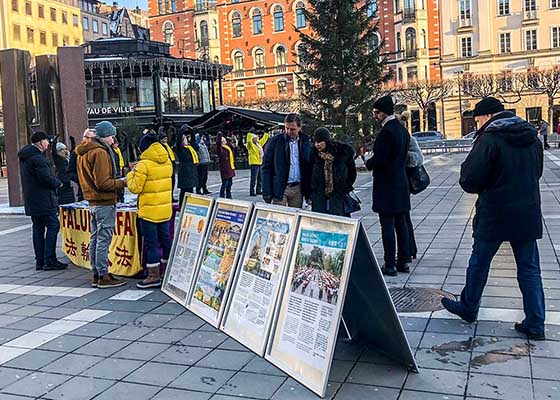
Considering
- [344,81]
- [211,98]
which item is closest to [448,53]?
[211,98]

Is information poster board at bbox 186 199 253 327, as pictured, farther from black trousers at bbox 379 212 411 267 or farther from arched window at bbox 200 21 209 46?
arched window at bbox 200 21 209 46

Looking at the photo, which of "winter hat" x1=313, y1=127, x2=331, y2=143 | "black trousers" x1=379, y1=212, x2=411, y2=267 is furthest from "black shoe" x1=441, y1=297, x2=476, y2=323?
"winter hat" x1=313, y1=127, x2=331, y2=143

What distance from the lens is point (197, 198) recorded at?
593 centimetres

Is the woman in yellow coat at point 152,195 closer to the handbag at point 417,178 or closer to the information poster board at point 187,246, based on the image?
the information poster board at point 187,246

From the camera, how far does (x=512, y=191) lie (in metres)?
4.54

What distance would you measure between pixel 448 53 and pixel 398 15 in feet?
23.9

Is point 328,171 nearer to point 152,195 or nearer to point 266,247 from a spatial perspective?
point 152,195

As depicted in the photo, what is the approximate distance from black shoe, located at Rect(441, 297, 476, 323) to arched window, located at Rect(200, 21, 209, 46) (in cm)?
7243

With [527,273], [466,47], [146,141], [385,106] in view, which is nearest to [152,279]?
[146,141]

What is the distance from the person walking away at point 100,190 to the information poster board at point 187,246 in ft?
3.37

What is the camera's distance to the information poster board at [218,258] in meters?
4.91

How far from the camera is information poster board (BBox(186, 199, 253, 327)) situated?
4.91 metres

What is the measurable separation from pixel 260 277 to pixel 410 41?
208 ft

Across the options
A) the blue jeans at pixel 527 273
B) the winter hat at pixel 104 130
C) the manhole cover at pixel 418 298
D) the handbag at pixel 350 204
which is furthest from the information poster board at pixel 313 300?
the winter hat at pixel 104 130
